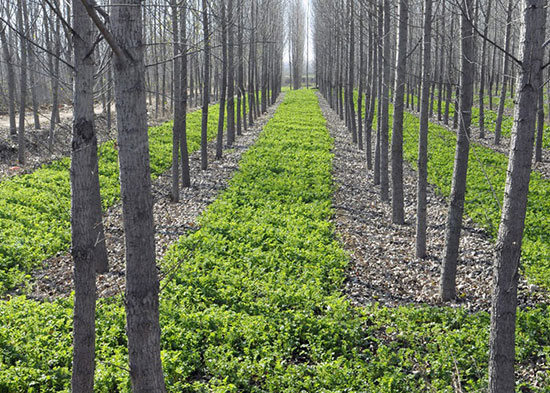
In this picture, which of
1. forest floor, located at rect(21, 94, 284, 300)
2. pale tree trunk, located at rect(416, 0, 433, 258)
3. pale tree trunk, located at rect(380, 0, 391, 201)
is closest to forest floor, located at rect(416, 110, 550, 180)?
pale tree trunk, located at rect(380, 0, 391, 201)

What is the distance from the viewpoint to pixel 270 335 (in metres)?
5.86

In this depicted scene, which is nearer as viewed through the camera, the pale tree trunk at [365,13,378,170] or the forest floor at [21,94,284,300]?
the forest floor at [21,94,284,300]

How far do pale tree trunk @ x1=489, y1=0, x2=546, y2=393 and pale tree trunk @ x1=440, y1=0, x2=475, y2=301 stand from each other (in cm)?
259

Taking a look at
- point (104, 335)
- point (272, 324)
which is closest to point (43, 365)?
point (104, 335)

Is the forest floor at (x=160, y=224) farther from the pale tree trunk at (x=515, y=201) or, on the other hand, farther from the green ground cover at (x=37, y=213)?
the pale tree trunk at (x=515, y=201)

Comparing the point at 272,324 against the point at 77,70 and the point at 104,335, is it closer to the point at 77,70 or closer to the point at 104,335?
the point at 104,335

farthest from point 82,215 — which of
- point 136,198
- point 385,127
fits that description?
point 385,127

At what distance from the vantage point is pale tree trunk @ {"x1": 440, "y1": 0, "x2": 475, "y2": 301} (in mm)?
6270

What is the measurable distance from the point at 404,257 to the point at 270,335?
383 cm

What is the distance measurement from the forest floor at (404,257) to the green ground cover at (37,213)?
4.67 metres

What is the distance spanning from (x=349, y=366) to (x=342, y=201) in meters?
7.48

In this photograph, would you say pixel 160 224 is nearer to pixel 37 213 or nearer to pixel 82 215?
pixel 37 213

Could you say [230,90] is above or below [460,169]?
above

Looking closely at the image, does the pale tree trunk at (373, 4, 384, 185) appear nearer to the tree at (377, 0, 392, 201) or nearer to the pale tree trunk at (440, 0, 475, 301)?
the tree at (377, 0, 392, 201)
